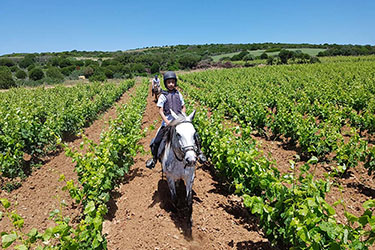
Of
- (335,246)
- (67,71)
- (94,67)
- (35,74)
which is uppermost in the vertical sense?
(94,67)

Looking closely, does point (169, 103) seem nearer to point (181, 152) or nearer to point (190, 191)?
point (181, 152)

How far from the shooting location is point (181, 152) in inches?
136

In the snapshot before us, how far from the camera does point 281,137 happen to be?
9359 mm

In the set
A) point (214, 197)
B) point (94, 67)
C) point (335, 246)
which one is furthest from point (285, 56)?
point (335, 246)

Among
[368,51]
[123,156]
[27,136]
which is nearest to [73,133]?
[27,136]

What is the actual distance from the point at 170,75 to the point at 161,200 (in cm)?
268

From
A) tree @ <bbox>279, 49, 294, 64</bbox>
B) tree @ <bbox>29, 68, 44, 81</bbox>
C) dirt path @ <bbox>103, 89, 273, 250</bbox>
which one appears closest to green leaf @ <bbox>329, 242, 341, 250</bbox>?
dirt path @ <bbox>103, 89, 273, 250</bbox>

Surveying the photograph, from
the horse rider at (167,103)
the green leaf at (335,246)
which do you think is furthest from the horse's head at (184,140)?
the green leaf at (335,246)

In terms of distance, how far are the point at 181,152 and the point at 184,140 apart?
36 centimetres

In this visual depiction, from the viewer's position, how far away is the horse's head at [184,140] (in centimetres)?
301

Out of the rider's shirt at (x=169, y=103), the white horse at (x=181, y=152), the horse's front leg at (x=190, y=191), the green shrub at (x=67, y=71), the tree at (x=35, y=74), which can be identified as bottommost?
the horse's front leg at (x=190, y=191)

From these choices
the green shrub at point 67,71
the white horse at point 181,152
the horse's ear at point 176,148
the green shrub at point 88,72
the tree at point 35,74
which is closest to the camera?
the white horse at point 181,152

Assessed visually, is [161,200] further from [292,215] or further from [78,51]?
[78,51]

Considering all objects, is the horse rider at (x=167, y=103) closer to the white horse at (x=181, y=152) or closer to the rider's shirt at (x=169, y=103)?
the rider's shirt at (x=169, y=103)
